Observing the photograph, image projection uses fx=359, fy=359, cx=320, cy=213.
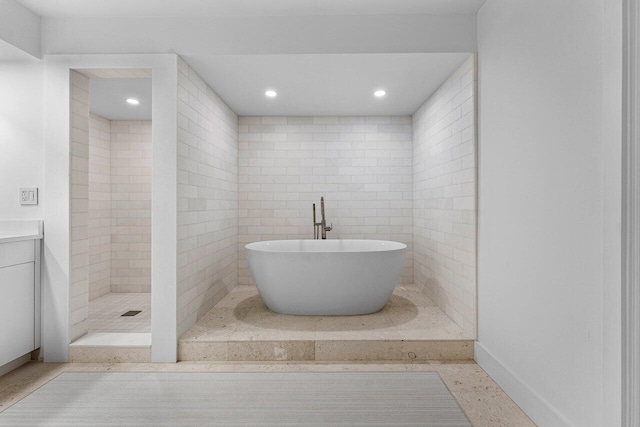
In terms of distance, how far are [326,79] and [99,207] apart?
3.19 m

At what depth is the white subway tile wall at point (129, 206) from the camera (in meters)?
4.57

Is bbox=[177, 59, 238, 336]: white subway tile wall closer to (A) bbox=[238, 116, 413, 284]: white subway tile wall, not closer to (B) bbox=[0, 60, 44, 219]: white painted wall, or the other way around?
(A) bbox=[238, 116, 413, 284]: white subway tile wall

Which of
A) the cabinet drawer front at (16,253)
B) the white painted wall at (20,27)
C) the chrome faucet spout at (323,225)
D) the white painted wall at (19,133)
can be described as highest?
the white painted wall at (20,27)

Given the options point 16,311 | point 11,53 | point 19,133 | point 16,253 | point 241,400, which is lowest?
point 241,400

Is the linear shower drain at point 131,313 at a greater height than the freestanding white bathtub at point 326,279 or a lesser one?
lesser

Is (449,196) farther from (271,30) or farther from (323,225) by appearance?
(271,30)

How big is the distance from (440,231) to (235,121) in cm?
270

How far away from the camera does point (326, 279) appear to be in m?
3.06

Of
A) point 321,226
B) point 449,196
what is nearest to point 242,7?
point 449,196

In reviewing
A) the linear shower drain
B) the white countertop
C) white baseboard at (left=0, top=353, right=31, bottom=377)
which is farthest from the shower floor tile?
the white countertop

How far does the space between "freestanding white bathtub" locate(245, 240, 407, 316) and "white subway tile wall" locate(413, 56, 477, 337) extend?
485 mm

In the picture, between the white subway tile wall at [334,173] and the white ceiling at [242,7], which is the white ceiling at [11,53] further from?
the white subway tile wall at [334,173]

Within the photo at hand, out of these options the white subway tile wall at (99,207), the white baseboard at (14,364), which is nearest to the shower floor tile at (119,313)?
Result: the white subway tile wall at (99,207)

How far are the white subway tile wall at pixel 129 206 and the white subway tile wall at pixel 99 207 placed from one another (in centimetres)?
6
